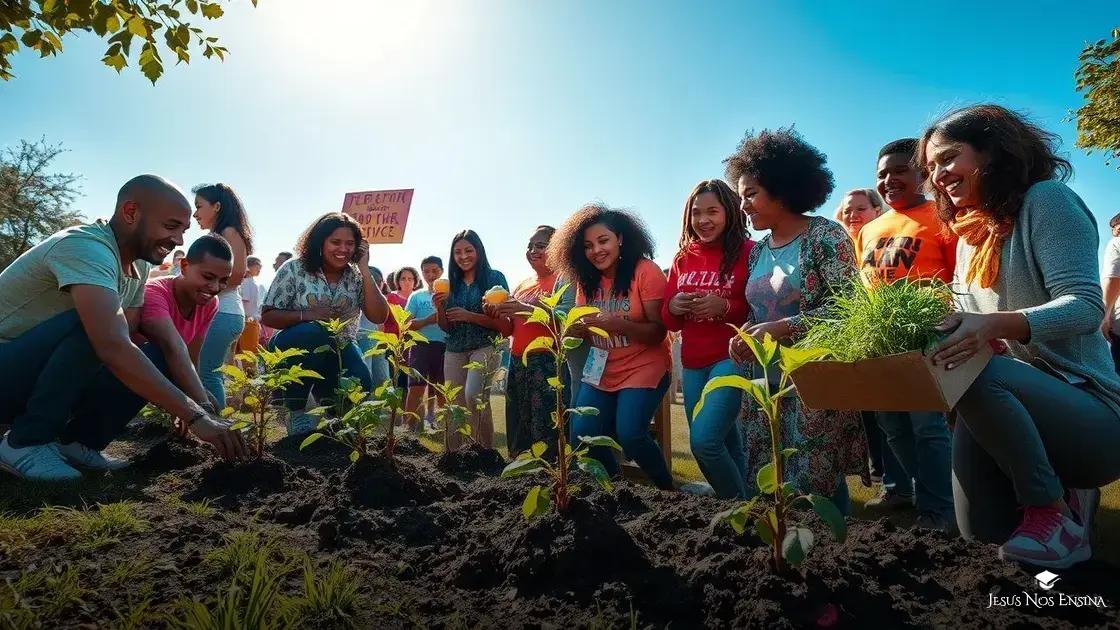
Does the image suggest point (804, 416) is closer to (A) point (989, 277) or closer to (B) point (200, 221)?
(A) point (989, 277)

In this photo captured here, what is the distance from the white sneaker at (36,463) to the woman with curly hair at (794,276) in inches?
130

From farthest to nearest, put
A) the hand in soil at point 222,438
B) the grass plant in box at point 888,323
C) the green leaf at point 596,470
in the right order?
the hand in soil at point 222,438
the green leaf at point 596,470
the grass plant in box at point 888,323

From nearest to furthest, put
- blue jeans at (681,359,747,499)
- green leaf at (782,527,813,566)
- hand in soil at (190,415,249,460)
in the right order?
green leaf at (782,527,813,566) < hand in soil at (190,415,249,460) < blue jeans at (681,359,747,499)

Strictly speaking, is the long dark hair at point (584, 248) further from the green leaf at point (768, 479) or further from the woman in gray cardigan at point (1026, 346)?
the green leaf at point (768, 479)

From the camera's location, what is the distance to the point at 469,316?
473 centimetres

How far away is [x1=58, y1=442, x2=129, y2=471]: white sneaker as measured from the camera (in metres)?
3.24

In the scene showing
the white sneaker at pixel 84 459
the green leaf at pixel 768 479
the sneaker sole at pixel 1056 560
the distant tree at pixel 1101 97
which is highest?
the distant tree at pixel 1101 97

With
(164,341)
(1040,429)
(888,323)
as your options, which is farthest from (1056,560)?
(164,341)

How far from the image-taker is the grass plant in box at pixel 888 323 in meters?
1.61

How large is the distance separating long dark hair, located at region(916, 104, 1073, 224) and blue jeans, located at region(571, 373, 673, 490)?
6.17 ft

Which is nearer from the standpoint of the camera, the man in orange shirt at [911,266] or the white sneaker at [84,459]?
the man in orange shirt at [911,266]

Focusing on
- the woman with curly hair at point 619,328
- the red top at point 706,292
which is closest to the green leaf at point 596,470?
the woman with curly hair at point 619,328

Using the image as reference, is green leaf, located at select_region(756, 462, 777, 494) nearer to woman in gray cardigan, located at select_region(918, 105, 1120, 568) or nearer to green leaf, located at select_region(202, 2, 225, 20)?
woman in gray cardigan, located at select_region(918, 105, 1120, 568)

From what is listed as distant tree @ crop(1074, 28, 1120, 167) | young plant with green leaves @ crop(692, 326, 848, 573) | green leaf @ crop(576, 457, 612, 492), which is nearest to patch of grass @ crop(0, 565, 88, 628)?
green leaf @ crop(576, 457, 612, 492)
